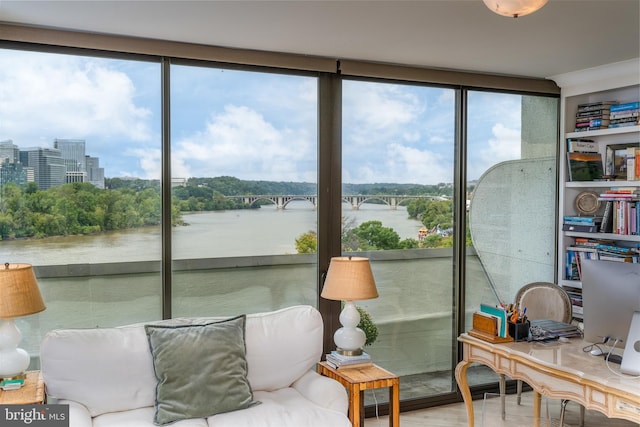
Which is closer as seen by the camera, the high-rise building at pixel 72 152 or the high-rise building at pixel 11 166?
the high-rise building at pixel 11 166

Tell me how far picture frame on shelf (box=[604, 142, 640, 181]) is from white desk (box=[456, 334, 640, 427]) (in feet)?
5.80

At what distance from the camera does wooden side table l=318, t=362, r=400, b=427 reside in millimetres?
3238

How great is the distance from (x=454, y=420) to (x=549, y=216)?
1.89m

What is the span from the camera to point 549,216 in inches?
193

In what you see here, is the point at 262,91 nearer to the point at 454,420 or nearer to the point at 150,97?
the point at 150,97

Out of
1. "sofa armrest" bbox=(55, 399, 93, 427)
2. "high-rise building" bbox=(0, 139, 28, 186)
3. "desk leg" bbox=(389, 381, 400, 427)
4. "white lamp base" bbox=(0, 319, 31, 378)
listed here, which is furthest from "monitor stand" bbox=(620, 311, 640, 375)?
"high-rise building" bbox=(0, 139, 28, 186)

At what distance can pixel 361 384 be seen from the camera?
3232 mm

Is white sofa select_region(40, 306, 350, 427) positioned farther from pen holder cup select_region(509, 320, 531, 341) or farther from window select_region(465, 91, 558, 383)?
window select_region(465, 91, 558, 383)

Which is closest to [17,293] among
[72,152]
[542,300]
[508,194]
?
[72,152]

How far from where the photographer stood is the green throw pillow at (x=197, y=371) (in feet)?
9.62

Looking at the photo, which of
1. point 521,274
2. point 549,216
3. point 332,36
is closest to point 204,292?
point 332,36

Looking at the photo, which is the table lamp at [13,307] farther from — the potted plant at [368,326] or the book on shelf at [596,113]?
the book on shelf at [596,113]

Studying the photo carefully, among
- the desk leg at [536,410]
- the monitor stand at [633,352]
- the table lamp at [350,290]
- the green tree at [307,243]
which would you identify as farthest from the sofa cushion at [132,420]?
the monitor stand at [633,352]

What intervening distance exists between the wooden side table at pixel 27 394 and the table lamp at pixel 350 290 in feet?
5.26
